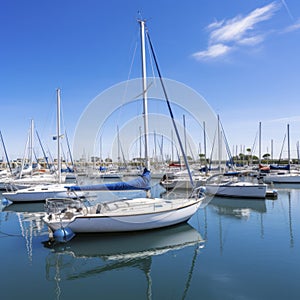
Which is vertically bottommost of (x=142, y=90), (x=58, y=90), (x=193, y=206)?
(x=193, y=206)

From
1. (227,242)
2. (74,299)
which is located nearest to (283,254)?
(227,242)

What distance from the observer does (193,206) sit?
14.8 meters

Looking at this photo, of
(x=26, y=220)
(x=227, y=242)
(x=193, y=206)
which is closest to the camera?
(x=227, y=242)

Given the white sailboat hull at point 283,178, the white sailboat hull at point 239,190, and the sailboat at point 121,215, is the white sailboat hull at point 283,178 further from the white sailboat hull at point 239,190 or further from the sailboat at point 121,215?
the sailboat at point 121,215

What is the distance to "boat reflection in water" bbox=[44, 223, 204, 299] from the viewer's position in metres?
8.35

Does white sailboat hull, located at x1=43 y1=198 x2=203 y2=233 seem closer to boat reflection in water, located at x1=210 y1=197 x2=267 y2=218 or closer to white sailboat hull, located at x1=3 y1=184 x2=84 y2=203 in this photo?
boat reflection in water, located at x1=210 y1=197 x2=267 y2=218

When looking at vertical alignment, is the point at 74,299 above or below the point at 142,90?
below

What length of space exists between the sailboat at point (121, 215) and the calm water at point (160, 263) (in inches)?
21.0

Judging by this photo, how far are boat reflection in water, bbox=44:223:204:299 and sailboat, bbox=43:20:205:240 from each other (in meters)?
0.47

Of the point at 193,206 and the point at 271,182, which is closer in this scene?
the point at 193,206

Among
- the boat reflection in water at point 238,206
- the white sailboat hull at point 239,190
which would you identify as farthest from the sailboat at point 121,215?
the white sailboat hull at point 239,190

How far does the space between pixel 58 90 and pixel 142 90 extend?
1484cm

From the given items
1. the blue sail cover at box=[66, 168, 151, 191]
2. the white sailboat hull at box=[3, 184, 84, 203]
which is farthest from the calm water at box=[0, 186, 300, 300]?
the white sailboat hull at box=[3, 184, 84, 203]

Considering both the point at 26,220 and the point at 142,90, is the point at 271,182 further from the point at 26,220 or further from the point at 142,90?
the point at 26,220
